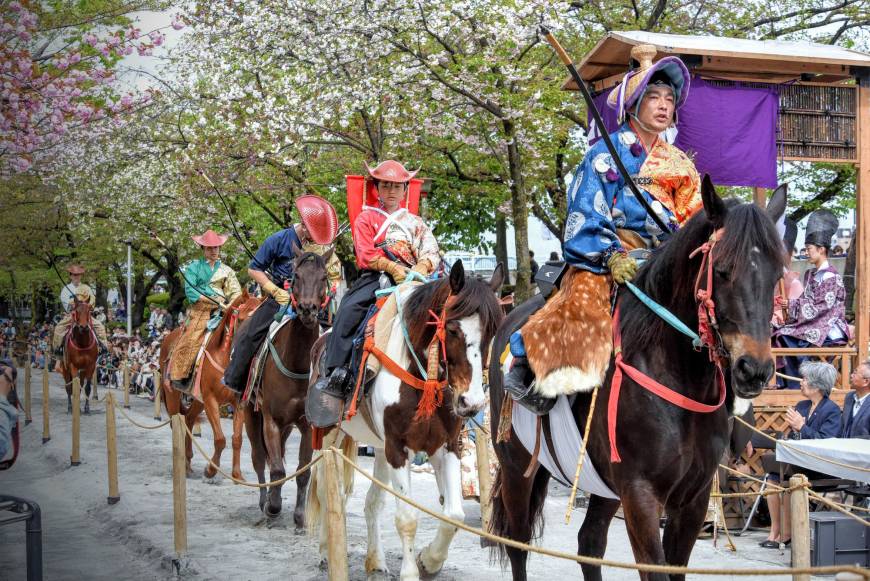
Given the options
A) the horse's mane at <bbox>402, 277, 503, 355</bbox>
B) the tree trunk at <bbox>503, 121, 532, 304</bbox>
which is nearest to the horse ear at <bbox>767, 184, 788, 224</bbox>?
the horse's mane at <bbox>402, 277, 503, 355</bbox>

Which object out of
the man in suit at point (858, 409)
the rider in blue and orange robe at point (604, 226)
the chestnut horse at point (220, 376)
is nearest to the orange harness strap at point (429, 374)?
the rider in blue and orange robe at point (604, 226)

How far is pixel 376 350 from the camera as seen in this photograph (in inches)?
280

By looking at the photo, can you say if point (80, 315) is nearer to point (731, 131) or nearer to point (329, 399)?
point (329, 399)

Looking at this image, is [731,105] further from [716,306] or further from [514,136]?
[716,306]

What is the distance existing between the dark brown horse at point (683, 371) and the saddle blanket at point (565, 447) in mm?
58

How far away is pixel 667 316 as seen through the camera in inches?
175

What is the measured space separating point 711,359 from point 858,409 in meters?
4.59

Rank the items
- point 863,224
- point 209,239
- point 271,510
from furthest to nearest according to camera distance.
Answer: point 209,239 < point 863,224 < point 271,510

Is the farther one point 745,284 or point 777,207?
point 777,207

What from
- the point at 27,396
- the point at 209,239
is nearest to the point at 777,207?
the point at 209,239

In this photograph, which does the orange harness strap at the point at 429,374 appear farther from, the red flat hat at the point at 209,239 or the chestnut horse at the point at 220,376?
the red flat hat at the point at 209,239

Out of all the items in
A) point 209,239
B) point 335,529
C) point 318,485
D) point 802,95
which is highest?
point 802,95

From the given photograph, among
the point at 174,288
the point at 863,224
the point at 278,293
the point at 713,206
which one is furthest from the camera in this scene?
the point at 174,288

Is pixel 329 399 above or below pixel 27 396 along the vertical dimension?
above
